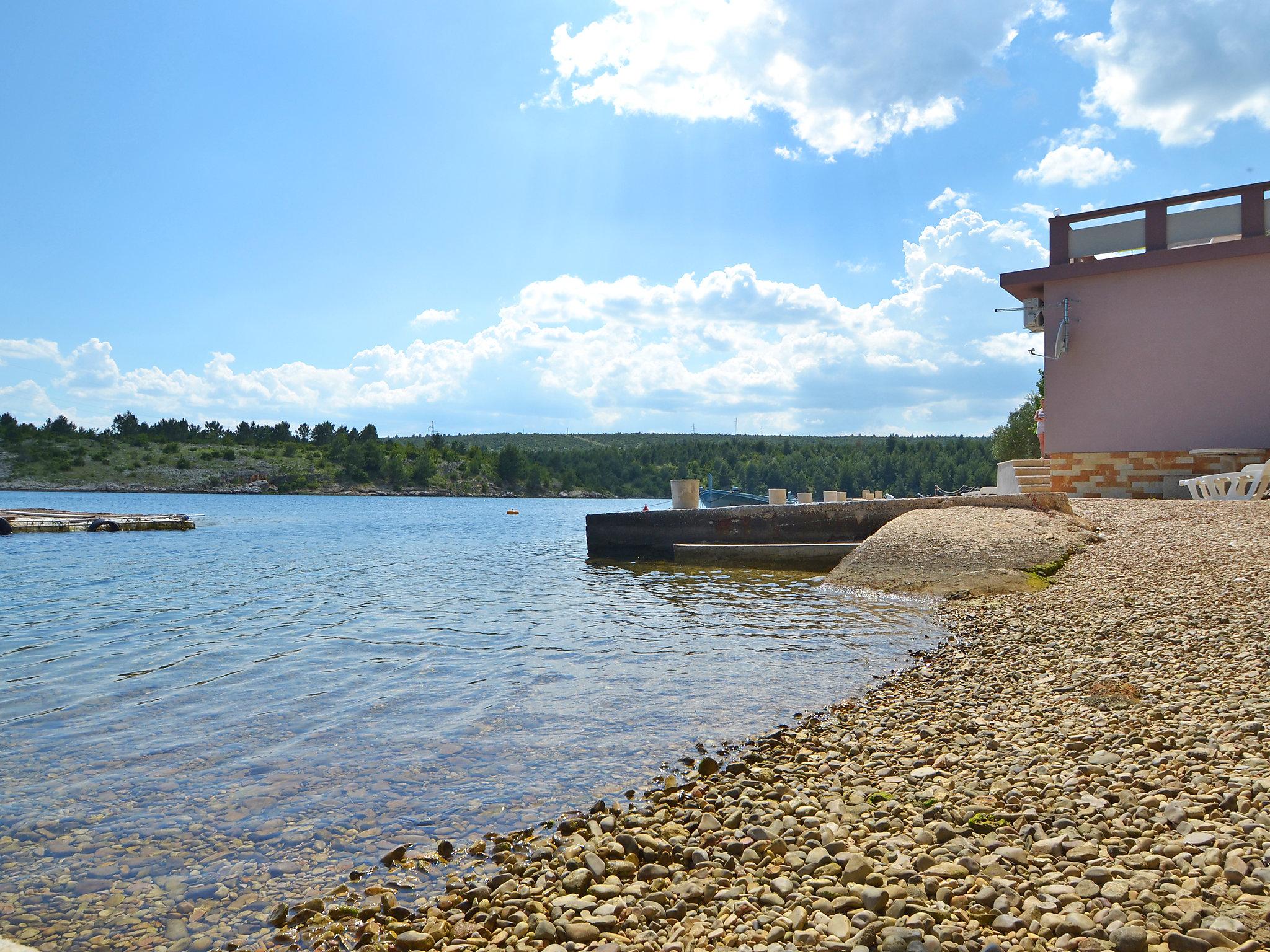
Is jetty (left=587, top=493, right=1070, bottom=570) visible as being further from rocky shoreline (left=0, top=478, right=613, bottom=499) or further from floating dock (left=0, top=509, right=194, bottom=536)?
rocky shoreline (left=0, top=478, right=613, bottom=499)

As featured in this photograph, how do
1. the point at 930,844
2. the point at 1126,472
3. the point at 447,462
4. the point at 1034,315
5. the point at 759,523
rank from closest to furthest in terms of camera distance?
the point at 930,844 < the point at 1126,472 < the point at 759,523 < the point at 1034,315 < the point at 447,462

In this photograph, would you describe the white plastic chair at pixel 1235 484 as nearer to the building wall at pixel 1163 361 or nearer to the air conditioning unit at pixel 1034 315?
the building wall at pixel 1163 361

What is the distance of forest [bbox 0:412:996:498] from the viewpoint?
111188mm

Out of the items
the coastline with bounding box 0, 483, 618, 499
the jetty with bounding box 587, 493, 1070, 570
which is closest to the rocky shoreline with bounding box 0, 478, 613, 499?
the coastline with bounding box 0, 483, 618, 499

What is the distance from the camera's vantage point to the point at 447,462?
14650 centimetres

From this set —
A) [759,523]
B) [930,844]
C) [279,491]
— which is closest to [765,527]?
[759,523]

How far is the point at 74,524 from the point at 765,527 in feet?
128

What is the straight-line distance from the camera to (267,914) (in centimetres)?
407

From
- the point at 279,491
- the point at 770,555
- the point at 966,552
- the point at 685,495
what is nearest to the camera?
the point at 966,552

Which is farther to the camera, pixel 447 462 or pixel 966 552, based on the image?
pixel 447 462

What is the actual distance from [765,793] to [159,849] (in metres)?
3.65

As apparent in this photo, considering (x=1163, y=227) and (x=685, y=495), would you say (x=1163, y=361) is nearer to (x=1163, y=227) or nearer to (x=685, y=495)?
(x=1163, y=227)

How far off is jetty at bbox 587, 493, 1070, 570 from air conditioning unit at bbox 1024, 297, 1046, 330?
472 cm

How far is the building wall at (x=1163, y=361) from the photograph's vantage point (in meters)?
19.5
